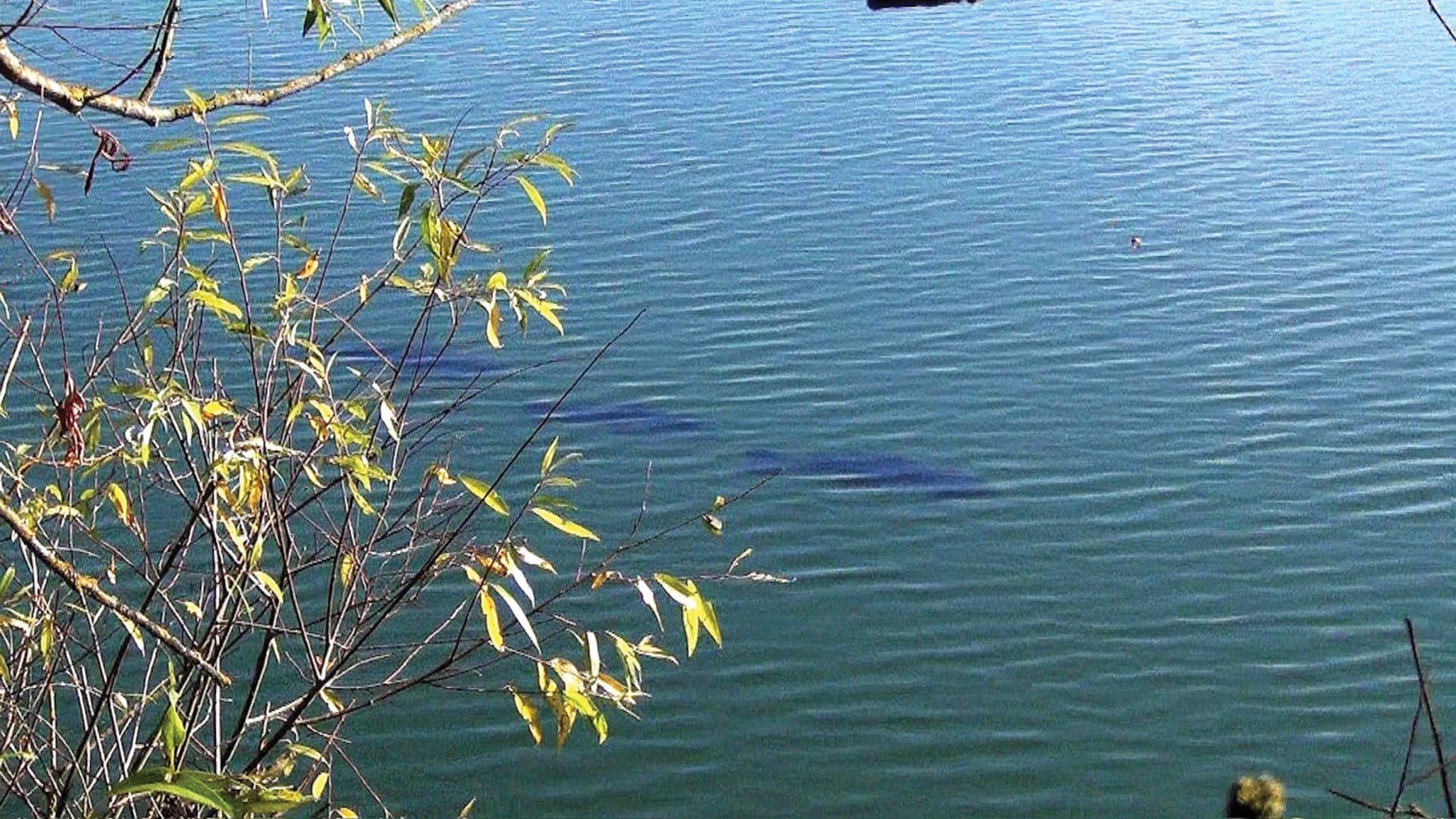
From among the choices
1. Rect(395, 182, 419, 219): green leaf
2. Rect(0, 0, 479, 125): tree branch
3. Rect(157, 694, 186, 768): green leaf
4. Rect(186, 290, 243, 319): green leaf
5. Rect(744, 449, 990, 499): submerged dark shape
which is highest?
Rect(0, 0, 479, 125): tree branch

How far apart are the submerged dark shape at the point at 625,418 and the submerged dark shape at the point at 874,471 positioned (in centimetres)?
30

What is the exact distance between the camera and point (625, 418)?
571 centimetres

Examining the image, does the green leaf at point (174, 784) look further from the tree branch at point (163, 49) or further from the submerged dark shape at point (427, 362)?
the submerged dark shape at point (427, 362)

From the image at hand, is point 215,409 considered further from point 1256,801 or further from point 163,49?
point 1256,801

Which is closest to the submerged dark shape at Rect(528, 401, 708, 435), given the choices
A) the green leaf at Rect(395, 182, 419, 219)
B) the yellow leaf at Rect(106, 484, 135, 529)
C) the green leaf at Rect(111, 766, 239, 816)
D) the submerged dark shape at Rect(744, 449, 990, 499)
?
the submerged dark shape at Rect(744, 449, 990, 499)

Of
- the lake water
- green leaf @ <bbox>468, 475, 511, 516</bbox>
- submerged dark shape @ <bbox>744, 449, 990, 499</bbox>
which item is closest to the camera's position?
green leaf @ <bbox>468, 475, 511, 516</bbox>

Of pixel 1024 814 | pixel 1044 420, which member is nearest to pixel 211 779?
pixel 1024 814

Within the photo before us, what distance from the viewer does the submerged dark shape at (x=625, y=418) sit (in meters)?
5.63

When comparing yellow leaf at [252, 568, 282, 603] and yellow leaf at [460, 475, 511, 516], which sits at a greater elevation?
yellow leaf at [460, 475, 511, 516]

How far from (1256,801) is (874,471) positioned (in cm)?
392

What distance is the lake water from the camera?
13.5 ft

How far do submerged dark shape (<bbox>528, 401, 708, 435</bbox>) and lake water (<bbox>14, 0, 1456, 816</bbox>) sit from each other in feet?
0.10

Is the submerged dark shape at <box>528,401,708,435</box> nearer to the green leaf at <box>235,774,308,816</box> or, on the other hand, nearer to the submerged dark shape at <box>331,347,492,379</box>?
the submerged dark shape at <box>331,347,492,379</box>

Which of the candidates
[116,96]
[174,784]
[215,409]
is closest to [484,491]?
[215,409]
